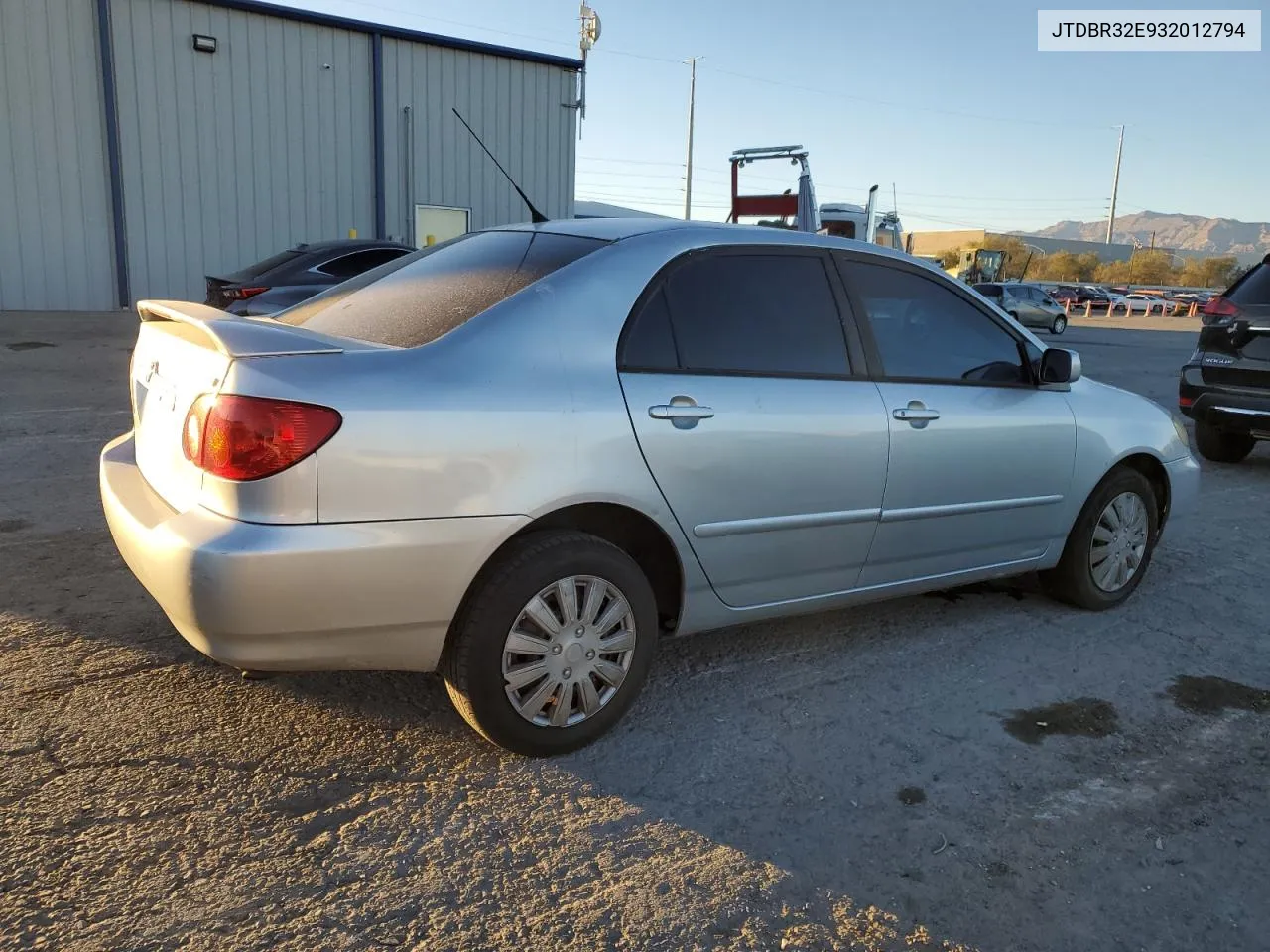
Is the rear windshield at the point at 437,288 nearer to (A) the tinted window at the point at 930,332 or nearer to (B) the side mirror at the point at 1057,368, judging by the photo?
(A) the tinted window at the point at 930,332

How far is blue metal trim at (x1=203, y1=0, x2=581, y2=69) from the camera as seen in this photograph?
1527 centimetres

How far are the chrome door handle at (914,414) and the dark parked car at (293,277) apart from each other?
6.16m

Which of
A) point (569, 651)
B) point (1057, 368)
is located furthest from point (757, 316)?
point (1057, 368)

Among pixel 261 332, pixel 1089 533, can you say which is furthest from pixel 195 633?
pixel 1089 533

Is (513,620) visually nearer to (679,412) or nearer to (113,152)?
(679,412)

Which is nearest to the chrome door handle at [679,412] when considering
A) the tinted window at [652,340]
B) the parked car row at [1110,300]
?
the tinted window at [652,340]

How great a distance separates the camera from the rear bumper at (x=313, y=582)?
2396 millimetres

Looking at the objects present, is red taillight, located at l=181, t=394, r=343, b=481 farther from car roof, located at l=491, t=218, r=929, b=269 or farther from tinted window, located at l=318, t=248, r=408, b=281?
tinted window, located at l=318, t=248, r=408, b=281

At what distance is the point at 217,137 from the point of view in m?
15.4

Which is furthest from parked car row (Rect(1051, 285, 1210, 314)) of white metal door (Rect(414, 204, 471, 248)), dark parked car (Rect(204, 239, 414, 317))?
dark parked car (Rect(204, 239, 414, 317))

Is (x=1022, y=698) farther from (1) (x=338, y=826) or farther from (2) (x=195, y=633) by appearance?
(2) (x=195, y=633)

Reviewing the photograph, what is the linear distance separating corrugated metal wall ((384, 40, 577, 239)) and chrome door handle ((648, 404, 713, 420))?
15.1 meters

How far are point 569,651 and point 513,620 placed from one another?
8.9 inches

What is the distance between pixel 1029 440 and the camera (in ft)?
13.1
